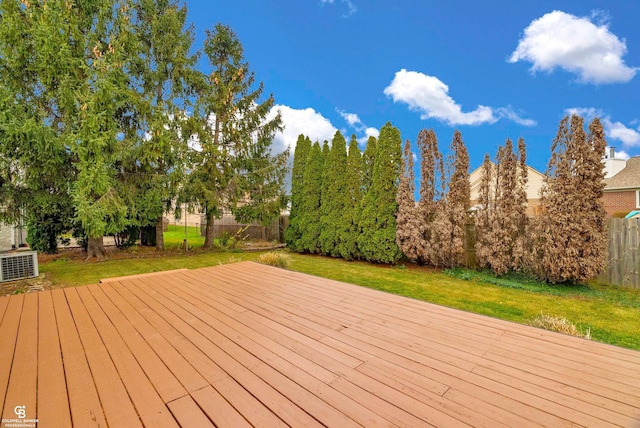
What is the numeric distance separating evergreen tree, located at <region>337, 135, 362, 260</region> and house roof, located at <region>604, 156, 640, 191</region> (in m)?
14.8

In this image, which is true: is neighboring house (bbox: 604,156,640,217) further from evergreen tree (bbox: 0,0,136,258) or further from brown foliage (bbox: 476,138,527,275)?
evergreen tree (bbox: 0,0,136,258)

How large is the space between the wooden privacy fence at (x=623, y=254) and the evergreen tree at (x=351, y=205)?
17.0ft

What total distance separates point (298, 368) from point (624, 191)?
65.9ft

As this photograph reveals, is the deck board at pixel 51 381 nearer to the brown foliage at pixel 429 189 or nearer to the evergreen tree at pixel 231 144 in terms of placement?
the brown foliage at pixel 429 189

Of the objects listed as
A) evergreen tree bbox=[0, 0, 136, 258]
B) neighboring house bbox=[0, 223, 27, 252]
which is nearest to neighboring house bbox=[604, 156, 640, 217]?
evergreen tree bbox=[0, 0, 136, 258]

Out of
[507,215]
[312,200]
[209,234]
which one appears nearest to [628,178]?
[507,215]

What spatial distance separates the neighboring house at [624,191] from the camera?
14039 mm

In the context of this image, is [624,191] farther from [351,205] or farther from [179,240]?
[179,240]

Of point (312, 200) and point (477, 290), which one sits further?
point (312, 200)

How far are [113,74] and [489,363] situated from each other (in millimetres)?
9134

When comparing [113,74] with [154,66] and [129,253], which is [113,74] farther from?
[129,253]

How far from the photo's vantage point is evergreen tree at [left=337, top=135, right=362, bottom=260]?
8188 mm

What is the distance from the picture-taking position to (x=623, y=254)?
5.37m

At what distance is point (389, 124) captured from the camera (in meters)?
7.49
